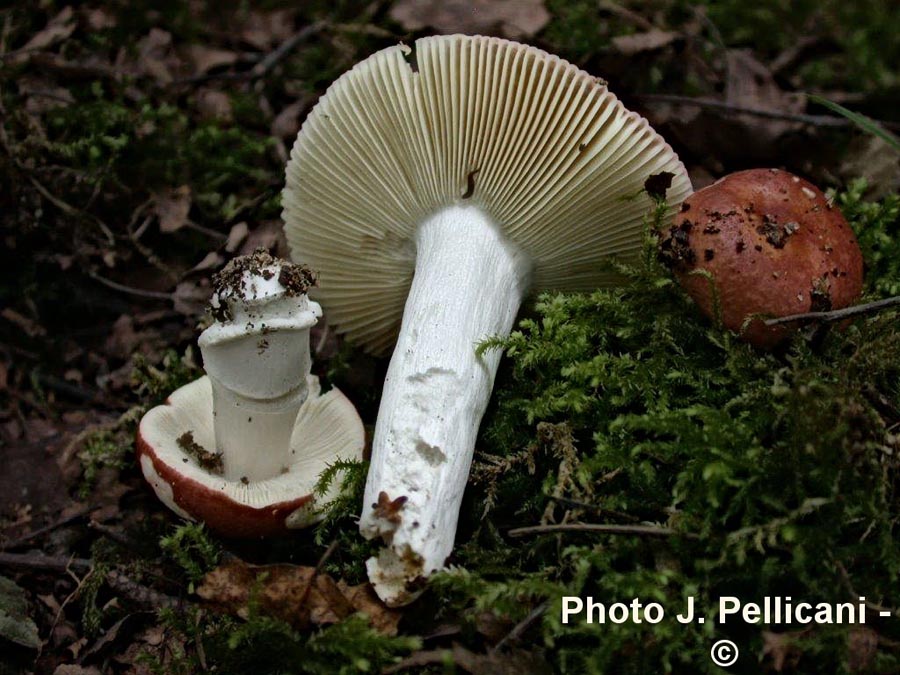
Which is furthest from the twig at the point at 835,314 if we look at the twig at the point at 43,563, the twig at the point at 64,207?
the twig at the point at 64,207

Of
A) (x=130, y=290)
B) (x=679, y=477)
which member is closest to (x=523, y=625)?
(x=679, y=477)

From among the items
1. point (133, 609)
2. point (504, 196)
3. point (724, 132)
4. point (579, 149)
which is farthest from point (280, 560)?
point (724, 132)

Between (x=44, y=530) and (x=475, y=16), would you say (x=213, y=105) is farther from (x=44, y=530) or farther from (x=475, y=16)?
(x=44, y=530)

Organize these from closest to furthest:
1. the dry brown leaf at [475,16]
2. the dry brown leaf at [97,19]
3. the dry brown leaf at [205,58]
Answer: the dry brown leaf at [475,16], the dry brown leaf at [97,19], the dry brown leaf at [205,58]

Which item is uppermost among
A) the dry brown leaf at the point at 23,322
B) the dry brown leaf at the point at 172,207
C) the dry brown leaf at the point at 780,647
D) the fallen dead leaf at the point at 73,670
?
the dry brown leaf at the point at 172,207

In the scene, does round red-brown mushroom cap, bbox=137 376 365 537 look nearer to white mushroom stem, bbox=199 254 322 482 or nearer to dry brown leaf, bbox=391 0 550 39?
white mushroom stem, bbox=199 254 322 482

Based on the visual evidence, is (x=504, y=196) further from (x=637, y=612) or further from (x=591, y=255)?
(x=637, y=612)

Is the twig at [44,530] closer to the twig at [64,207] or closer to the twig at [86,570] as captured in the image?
the twig at [86,570]
